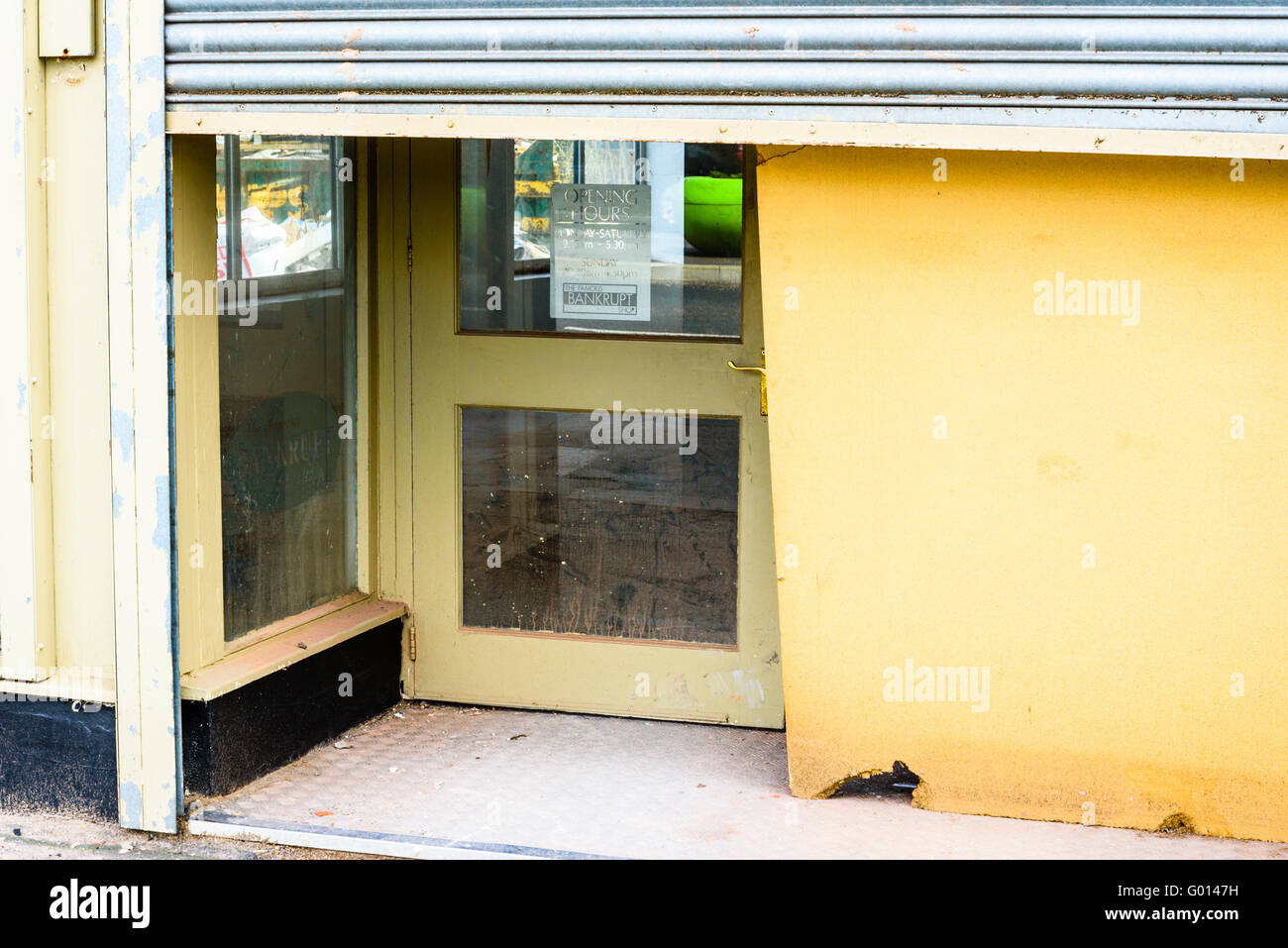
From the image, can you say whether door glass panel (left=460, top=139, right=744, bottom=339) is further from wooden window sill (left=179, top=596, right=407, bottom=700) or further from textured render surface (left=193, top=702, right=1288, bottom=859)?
textured render surface (left=193, top=702, right=1288, bottom=859)

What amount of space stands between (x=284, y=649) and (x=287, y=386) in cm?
86

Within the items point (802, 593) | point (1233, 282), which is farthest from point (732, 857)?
point (1233, 282)

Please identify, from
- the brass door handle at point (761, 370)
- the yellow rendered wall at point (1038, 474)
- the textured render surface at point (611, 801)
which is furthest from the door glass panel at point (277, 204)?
the yellow rendered wall at point (1038, 474)

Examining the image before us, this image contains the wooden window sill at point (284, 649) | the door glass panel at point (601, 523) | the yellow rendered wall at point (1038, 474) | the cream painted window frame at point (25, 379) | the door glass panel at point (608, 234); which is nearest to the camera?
the yellow rendered wall at point (1038, 474)

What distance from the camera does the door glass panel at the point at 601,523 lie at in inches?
192

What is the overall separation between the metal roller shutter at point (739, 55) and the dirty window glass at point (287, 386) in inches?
26.5

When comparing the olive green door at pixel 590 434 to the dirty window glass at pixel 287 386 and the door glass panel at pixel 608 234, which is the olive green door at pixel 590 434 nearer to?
the door glass panel at pixel 608 234

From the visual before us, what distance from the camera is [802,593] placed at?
4.03m

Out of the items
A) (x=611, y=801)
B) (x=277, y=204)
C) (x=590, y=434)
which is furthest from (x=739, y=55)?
(x=611, y=801)

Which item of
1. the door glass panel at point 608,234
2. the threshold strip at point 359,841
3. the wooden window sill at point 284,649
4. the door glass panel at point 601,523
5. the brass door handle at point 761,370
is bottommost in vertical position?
the threshold strip at point 359,841

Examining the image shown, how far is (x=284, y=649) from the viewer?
457 centimetres

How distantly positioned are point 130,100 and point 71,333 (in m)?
0.69

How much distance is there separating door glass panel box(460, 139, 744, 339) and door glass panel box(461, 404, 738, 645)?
1.13 ft

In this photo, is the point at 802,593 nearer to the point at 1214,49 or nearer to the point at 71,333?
the point at 1214,49
